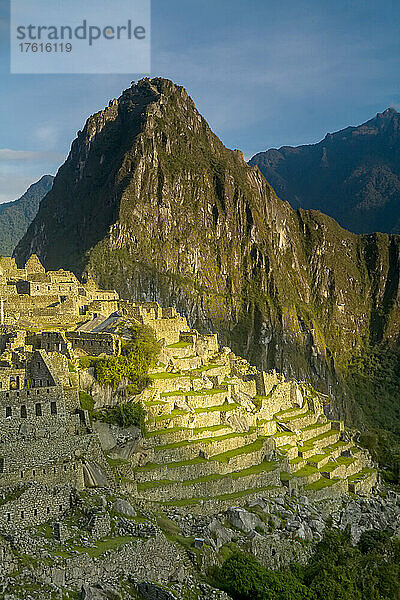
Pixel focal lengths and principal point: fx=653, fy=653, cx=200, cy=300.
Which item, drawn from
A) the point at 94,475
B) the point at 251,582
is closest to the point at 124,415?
the point at 94,475

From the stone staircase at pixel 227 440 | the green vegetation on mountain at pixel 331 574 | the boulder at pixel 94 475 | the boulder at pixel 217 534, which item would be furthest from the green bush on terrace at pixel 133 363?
the green vegetation on mountain at pixel 331 574

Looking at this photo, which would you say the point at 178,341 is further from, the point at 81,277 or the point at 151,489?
the point at 81,277

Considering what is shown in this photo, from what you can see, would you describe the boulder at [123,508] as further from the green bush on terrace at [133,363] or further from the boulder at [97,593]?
the green bush on terrace at [133,363]

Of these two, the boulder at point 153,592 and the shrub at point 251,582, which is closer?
the boulder at point 153,592

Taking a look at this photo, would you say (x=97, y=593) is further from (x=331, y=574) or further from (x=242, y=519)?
(x=331, y=574)

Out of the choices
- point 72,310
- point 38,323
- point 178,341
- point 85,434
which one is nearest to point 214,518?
point 85,434

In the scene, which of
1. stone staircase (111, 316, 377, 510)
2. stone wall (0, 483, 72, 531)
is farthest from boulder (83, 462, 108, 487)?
stone staircase (111, 316, 377, 510)
